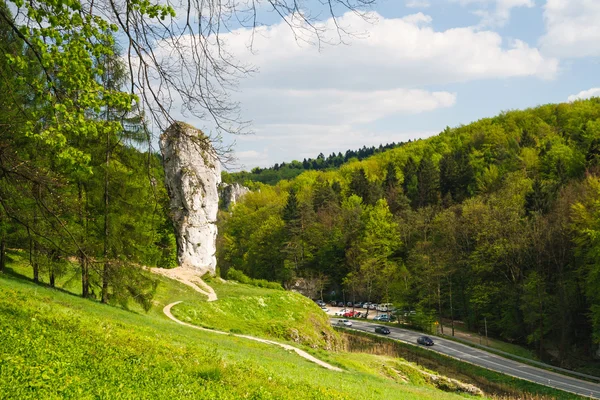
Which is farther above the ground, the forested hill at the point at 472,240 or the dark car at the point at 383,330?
the forested hill at the point at 472,240

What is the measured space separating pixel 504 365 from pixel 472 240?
21.3m

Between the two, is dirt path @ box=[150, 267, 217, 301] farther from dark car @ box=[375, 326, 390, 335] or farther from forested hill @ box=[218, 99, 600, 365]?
forested hill @ box=[218, 99, 600, 365]

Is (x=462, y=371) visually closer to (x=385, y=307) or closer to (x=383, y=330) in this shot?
(x=383, y=330)

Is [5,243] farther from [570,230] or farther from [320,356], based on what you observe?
[570,230]

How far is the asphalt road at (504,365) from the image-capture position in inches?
1260

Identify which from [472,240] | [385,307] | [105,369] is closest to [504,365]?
[472,240]

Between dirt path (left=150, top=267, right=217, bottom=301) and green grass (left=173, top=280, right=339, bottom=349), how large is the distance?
862 millimetres

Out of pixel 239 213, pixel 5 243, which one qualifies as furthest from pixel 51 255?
pixel 239 213

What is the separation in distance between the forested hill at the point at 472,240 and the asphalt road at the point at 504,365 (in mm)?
4443

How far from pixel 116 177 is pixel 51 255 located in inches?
183

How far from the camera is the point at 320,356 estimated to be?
2159 centimetres

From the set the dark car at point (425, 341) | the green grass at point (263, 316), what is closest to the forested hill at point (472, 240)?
the dark car at point (425, 341)

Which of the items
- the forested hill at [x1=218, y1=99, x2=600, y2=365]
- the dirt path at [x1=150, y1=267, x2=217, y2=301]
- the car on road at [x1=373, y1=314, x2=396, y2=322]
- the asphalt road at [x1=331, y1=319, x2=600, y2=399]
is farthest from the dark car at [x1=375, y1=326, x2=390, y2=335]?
the dirt path at [x1=150, y1=267, x2=217, y2=301]

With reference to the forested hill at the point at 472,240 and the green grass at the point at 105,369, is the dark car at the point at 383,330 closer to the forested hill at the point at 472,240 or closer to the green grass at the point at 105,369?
the forested hill at the point at 472,240
